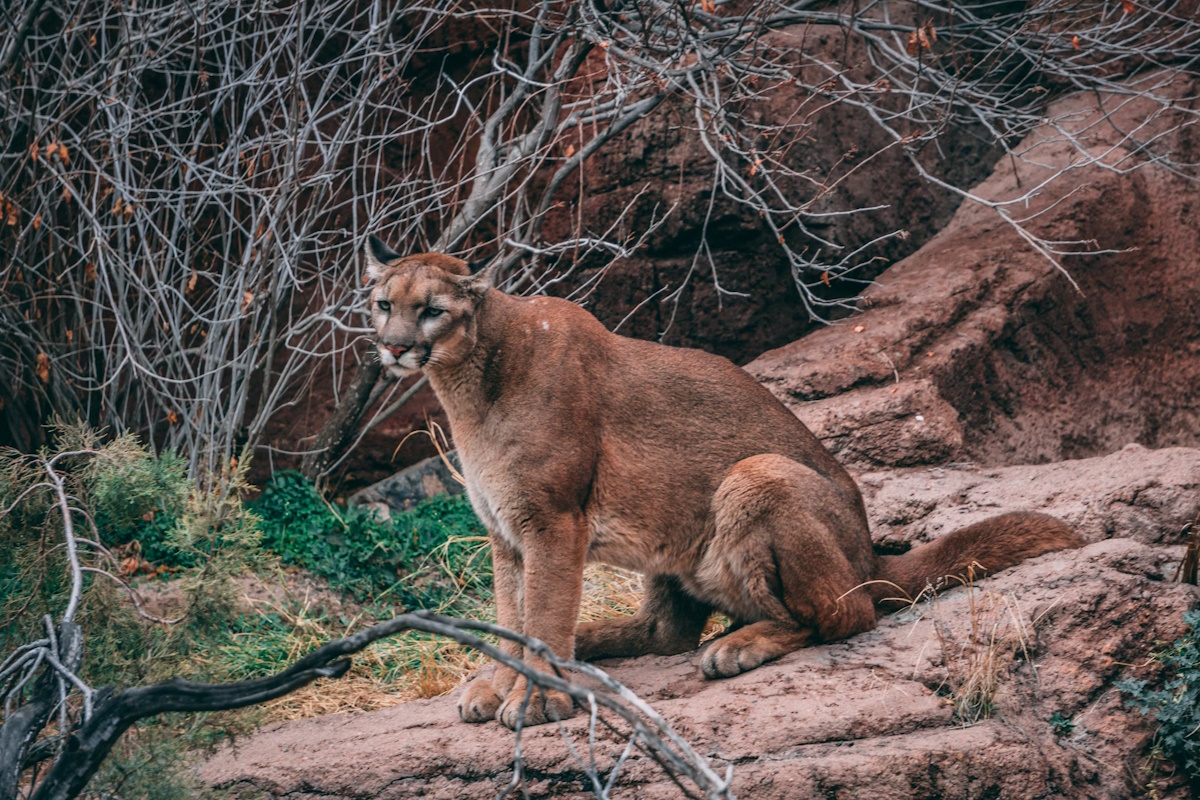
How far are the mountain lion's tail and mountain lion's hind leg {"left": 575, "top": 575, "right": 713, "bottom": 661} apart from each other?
867 mm

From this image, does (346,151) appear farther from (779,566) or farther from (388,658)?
(779,566)

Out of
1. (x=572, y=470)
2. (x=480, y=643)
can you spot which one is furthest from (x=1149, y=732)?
(x=480, y=643)

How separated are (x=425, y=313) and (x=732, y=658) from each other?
1.95 m

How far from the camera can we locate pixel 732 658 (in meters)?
4.88

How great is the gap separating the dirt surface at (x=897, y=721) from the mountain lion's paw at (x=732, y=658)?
5 cm

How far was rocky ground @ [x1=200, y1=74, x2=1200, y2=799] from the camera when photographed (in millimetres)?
4324

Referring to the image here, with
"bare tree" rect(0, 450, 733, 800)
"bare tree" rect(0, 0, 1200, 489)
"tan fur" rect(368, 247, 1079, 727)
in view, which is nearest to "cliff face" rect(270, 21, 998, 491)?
"bare tree" rect(0, 0, 1200, 489)

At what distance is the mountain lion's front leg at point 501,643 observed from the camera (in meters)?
4.81

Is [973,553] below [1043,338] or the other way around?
below

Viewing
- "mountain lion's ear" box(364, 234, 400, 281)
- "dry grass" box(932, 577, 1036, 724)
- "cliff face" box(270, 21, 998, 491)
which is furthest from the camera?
"cliff face" box(270, 21, 998, 491)

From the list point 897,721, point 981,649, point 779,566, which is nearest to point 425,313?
point 779,566

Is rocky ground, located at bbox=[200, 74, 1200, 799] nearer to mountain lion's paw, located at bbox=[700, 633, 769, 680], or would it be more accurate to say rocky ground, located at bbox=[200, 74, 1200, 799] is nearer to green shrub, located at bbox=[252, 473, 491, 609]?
mountain lion's paw, located at bbox=[700, 633, 769, 680]

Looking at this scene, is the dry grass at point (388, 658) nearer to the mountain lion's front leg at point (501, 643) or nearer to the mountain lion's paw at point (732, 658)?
the mountain lion's front leg at point (501, 643)

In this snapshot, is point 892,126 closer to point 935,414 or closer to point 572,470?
point 935,414
